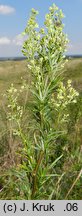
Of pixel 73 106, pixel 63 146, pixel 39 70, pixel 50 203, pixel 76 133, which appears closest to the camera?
pixel 39 70

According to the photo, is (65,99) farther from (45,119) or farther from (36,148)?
(36,148)

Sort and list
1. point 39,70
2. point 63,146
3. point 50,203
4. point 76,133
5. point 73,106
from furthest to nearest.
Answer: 1. point 73,106
2. point 76,133
3. point 63,146
4. point 50,203
5. point 39,70

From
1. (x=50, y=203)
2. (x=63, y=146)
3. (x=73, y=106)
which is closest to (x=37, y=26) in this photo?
(x=50, y=203)

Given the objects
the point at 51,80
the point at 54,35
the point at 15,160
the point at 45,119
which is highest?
the point at 54,35

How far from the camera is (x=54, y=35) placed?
2900 mm

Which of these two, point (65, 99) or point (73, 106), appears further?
point (73, 106)

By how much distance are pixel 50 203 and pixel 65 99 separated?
0.96 m

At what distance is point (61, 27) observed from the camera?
2914mm

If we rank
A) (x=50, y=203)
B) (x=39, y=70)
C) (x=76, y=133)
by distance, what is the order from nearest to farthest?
(x=39, y=70)
(x=50, y=203)
(x=76, y=133)

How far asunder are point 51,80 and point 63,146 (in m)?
2.18

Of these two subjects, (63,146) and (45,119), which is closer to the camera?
(45,119)

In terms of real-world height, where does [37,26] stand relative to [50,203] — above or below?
above

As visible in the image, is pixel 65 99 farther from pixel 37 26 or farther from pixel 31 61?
pixel 37 26

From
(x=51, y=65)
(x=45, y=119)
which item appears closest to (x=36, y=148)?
(x=45, y=119)
